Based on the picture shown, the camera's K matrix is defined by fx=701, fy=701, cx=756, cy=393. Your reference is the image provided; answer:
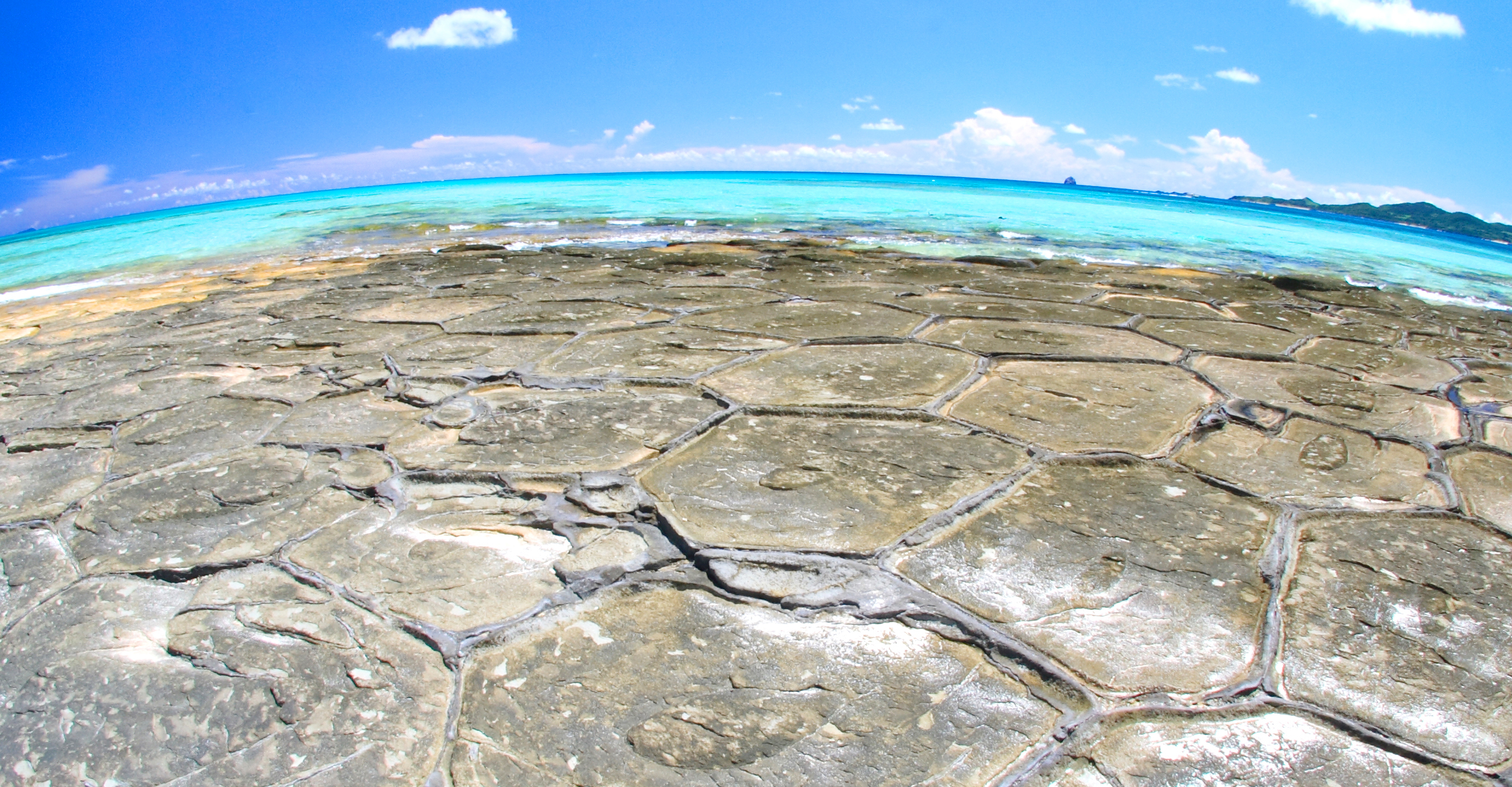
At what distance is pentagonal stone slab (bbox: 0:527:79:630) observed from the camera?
4.02 ft

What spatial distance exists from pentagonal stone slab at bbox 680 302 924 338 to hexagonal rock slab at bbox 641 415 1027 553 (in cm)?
105

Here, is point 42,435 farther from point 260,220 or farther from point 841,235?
point 260,220

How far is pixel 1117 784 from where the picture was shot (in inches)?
33.5

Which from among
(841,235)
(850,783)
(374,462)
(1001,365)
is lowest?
(850,783)

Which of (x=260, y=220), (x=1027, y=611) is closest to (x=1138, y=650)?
(x=1027, y=611)

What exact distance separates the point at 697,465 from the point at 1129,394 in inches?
55.5

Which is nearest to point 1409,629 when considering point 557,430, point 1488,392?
point 557,430

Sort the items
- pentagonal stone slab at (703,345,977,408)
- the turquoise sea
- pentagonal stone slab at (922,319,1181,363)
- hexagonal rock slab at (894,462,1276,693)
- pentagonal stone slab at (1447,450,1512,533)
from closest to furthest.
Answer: hexagonal rock slab at (894,462,1276,693), pentagonal stone slab at (1447,450,1512,533), pentagonal stone slab at (703,345,977,408), pentagonal stone slab at (922,319,1181,363), the turquoise sea

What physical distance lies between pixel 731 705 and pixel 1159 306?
3.62 meters

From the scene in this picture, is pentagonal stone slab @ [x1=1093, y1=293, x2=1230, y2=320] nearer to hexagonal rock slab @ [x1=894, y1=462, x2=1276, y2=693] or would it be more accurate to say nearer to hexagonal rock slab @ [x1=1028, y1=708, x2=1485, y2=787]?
hexagonal rock slab @ [x1=894, y1=462, x2=1276, y2=693]

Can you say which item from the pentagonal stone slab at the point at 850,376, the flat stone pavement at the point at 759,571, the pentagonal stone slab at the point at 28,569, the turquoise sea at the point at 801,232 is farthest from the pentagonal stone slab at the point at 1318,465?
the turquoise sea at the point at 801,232

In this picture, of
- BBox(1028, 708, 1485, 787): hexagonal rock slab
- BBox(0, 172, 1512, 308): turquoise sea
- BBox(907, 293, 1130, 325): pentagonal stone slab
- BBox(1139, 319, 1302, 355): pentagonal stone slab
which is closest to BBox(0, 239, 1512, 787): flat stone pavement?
BBox(1028, 708, 1485, 787): hexagonal rock slab

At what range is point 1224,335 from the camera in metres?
3.03

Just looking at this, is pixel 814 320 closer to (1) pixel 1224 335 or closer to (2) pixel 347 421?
(1) pixel 1224 335
